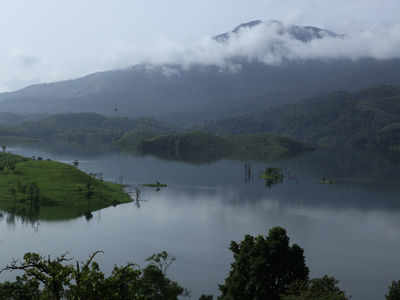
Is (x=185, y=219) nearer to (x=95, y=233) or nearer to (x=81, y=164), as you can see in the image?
(x=95, y=233)

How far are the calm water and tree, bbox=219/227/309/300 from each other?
12586mm

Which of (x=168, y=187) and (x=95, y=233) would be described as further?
(x=168, y=187)

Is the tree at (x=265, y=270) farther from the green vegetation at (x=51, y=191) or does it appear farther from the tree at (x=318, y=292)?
the green vegetation at (x=51, y=191)

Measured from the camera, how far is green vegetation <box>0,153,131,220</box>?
92.2 meters

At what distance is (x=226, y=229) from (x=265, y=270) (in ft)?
144

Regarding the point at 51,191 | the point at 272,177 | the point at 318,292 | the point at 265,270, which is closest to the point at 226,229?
the point at 51,191

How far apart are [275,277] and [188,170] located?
143552 mm

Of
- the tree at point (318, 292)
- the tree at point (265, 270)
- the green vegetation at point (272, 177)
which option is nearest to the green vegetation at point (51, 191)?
the tree at point (265, 270)

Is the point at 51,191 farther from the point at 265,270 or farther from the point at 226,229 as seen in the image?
the point at 265,270

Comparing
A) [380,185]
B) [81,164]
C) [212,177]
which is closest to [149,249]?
[212,177]

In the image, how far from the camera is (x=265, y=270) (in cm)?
3781

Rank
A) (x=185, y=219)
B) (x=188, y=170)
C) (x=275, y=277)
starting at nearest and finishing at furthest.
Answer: (x=275, y=277) < (x=185, y=219) < (x=188, y=170)

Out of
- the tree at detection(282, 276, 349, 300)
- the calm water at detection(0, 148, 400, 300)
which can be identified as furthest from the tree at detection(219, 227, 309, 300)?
the calm water at detection(0, 148, 400, 300)

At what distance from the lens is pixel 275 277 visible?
125 feet
